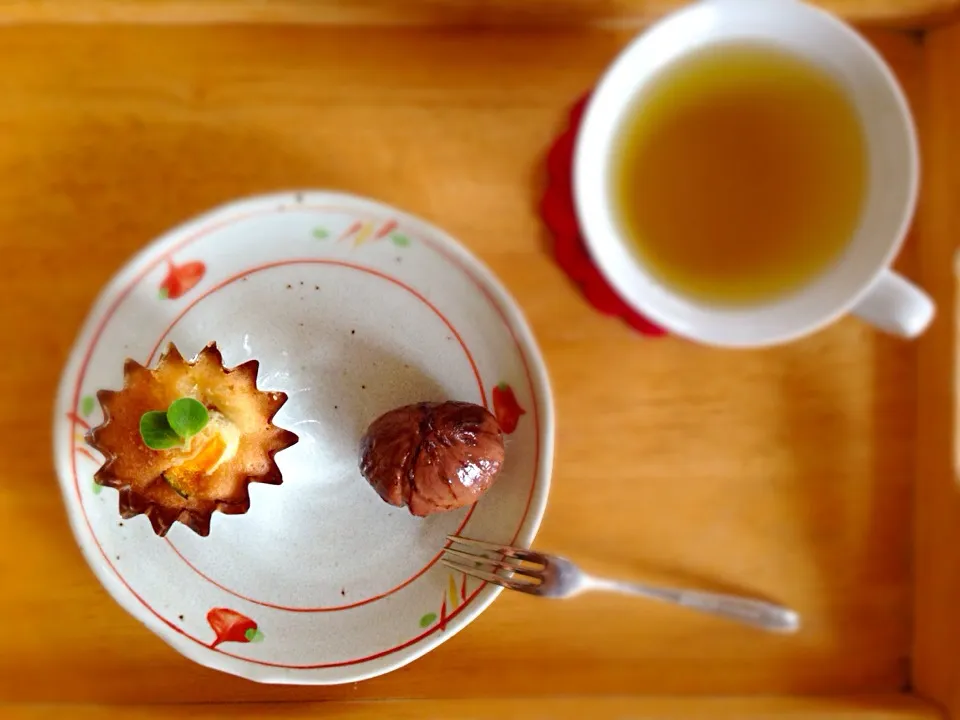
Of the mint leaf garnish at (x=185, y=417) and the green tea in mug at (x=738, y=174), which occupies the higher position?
the green tea in mug at (x=738, y=174)

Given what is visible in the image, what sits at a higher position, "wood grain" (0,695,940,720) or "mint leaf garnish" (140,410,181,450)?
"mint leaf garnish" (140,410,181,450)

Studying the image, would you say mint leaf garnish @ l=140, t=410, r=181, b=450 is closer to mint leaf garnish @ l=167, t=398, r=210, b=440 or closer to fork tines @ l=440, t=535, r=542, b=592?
mint leaf garnish @ l=167, t=398, r=210, b=440

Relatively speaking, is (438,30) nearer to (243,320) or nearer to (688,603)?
(243,320)

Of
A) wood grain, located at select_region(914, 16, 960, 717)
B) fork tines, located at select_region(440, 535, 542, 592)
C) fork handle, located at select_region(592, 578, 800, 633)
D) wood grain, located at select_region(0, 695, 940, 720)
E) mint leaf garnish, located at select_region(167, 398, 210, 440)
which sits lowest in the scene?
wood grain, located at select_region(0, 695, 940, 720)

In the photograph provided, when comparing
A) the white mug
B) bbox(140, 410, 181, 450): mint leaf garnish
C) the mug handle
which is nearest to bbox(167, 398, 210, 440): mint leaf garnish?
bbox(140, 410, 181, 450): mint leaf garnish

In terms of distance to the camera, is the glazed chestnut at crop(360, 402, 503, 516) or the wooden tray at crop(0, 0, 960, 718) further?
the wooden tray at crop(0, 0, 960, 718)


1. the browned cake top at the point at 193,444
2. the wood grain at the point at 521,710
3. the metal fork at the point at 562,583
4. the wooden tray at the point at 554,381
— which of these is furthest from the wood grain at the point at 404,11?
the wood grain at the point at 521,710

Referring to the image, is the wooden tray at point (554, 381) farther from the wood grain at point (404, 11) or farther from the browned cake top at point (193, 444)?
the browned cake top at point (193, 444)
